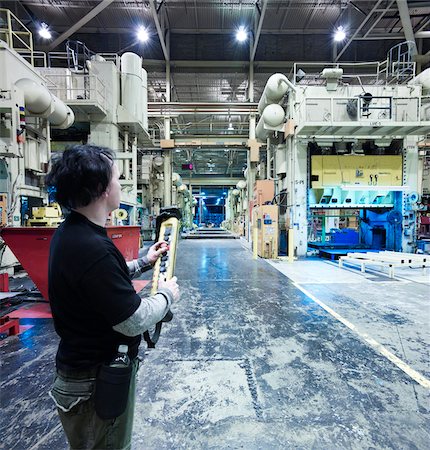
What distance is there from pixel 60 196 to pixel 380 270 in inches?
284

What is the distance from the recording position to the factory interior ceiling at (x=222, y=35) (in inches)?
452

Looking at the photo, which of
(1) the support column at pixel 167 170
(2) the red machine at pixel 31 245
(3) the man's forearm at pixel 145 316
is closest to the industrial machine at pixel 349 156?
(1) the support column at pixel 167 170

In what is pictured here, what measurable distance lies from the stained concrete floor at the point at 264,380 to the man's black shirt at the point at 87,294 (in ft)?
3.25

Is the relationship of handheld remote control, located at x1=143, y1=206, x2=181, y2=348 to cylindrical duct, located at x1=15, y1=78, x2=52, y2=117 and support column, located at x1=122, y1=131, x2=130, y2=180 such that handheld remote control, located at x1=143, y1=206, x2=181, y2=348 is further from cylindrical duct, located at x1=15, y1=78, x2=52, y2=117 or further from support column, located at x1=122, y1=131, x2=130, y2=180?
support column, located at x1=122, y1=131, x2=130, y2=180

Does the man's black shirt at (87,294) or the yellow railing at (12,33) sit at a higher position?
the yellow railing at (12,33)

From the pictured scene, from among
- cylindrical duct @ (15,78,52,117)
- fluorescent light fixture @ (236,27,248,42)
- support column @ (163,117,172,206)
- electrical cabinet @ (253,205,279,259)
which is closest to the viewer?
cylindrical duct @ (15,78,52,117)

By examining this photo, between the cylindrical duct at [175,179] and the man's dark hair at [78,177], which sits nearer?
the man's dark hair at [78,177]

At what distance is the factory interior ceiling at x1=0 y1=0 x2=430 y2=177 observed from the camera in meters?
11.5

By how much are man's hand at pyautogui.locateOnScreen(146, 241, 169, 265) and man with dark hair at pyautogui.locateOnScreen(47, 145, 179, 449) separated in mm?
438

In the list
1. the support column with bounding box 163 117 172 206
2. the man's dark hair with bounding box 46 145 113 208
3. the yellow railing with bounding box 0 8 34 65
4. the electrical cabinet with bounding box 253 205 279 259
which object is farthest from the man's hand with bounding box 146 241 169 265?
the support column with bounding box 163 117 172 206

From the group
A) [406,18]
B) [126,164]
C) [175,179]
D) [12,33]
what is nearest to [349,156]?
[126,164]

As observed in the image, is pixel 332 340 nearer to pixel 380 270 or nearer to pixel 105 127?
pixel 380 270

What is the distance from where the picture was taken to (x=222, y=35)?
44.5 feet

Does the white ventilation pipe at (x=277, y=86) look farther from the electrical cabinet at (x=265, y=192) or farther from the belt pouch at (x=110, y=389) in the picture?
the belt pouch at (x=110, y=389)
